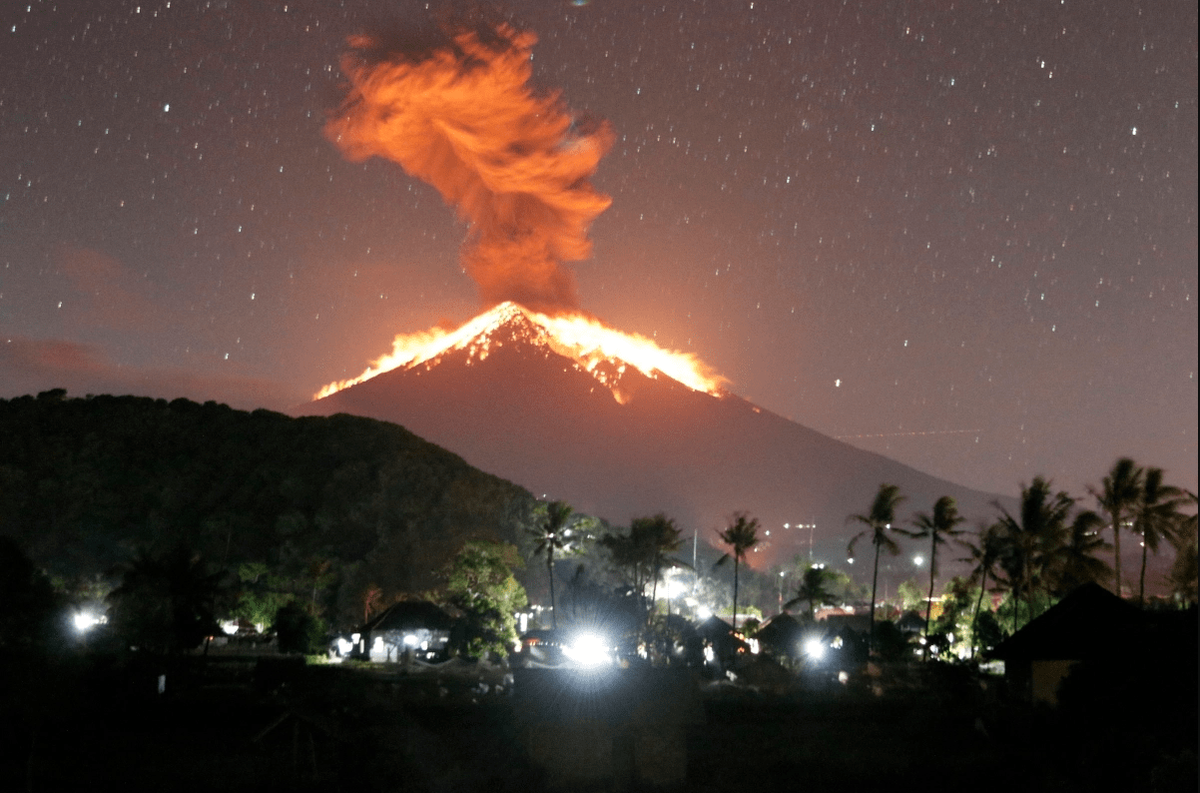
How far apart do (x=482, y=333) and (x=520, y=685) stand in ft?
557

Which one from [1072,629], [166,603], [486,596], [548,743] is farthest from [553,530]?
[548,743]

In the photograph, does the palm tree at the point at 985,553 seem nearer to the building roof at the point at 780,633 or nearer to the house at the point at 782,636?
the house at the point at 782,636

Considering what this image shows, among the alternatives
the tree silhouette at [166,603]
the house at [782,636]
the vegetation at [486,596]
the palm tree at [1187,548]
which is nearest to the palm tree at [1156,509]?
the palm tree at [1187,548]

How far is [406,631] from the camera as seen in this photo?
41.9m

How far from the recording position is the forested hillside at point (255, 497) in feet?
204

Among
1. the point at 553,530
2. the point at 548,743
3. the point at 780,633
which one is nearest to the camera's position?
the point at 548,743

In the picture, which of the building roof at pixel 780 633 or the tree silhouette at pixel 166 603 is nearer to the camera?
the tree silhouette at pixel 166 603

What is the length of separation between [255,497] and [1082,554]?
5211 centimetres

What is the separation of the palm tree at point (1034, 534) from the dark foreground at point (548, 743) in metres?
14.0

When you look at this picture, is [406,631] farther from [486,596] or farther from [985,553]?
[985,553]

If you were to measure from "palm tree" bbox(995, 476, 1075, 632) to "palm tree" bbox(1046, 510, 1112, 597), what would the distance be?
0.34 meters

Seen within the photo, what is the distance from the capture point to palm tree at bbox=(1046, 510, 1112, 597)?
120 ft

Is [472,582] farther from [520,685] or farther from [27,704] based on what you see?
[27,704]

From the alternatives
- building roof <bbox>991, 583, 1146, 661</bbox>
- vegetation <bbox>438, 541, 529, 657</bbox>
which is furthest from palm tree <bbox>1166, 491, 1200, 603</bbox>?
vegetation <bbox>438, 541, 529, 657</bbox>
